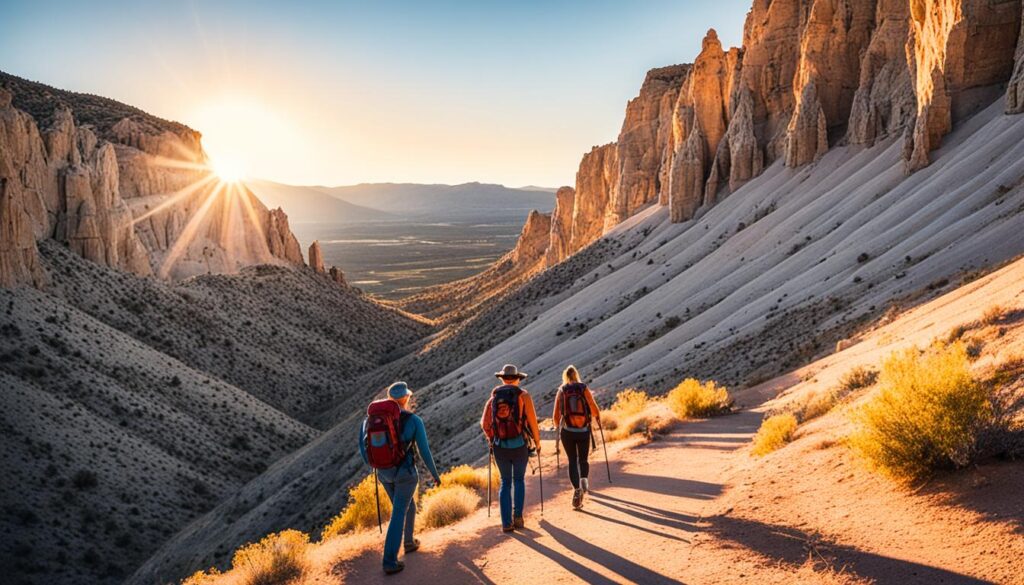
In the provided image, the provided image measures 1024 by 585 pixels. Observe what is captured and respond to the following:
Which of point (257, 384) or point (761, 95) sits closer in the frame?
point (257, 384)

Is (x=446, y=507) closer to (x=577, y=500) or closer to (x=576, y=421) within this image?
(x=577, y=500)

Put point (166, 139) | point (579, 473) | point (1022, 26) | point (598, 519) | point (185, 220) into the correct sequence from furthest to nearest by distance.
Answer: point (166, 139) → point (185, 220) → point (1022, 26) → point (579, 473) → point (598, 519)

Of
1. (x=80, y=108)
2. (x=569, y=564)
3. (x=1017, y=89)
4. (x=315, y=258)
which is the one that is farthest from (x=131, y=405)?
(x=80, y=108)

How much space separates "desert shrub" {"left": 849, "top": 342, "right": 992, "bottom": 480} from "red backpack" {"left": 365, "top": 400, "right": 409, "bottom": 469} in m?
4.93

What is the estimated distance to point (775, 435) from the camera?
8836 mm

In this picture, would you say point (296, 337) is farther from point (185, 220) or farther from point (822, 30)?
point (822, 30)

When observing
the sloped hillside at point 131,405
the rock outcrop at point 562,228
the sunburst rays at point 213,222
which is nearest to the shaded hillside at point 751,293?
the sloped hillside at point 131,405

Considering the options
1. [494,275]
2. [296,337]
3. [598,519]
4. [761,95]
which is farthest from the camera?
[494,275]

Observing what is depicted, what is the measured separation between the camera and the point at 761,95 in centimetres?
4738

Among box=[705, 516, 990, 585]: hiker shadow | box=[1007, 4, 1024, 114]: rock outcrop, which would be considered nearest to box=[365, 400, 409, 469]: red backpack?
box=[705, 516, 990, 585]: hiker shadow

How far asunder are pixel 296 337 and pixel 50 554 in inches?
1354

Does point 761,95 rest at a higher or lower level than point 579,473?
higher

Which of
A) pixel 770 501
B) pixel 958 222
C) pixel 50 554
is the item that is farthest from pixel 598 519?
pixel 50 554

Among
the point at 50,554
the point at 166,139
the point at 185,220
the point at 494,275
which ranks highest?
the point at 166,139
